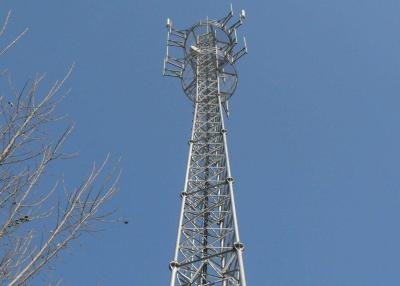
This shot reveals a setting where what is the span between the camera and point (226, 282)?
10422mm

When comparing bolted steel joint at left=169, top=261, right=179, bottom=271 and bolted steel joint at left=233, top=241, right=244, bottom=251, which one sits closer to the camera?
bolted steel joint at left=233, top=241, right=244, bottom=251

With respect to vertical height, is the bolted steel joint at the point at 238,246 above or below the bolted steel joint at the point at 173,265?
above

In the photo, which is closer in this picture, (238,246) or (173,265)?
(238,246)

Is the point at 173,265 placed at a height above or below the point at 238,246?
below

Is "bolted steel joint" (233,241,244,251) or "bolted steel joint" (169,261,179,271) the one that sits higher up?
"bolted steel joint" (233,241,244,251)

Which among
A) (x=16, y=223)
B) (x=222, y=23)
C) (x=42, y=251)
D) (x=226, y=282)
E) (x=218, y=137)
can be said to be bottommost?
(x=42, y=251)

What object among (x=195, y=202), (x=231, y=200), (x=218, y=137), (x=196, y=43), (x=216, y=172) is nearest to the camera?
(x=231, y=200)

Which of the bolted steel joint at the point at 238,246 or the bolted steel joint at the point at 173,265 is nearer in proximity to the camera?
the bolted steel joint at the point at 238,246

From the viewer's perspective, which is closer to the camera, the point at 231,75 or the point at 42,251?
the point at 42,251

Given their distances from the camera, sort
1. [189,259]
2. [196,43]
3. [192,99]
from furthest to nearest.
A: 1. [196,43]
2. [192,99]
3. [189,259]

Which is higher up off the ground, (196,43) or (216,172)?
(196,43)

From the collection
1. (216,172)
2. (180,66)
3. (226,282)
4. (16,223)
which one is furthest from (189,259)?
(180,66)

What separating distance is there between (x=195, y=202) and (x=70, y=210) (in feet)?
24.3

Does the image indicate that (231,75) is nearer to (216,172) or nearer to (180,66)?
(180,66)
